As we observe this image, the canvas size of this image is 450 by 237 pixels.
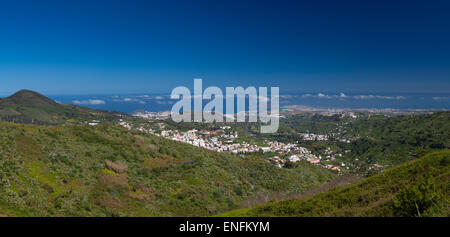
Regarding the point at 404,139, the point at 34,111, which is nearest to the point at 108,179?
the point at 34,111

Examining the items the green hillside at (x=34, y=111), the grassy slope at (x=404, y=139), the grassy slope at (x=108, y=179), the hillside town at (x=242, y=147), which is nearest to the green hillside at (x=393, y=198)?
the grassy slope at (x=108, y=179)

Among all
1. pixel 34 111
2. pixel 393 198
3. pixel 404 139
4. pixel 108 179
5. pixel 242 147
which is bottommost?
pixel 242 147

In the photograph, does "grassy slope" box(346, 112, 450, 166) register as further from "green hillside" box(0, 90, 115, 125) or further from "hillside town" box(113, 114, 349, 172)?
"green hillside" box(0, 90, 115, 125)

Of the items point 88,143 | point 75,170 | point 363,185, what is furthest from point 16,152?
point 363,185

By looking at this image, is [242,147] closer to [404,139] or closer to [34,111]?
[404,139]

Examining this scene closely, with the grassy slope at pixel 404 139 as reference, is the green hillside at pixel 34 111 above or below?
above

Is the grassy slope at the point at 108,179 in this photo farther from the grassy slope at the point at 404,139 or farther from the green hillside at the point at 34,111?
the green hillside at the point at 34,111
